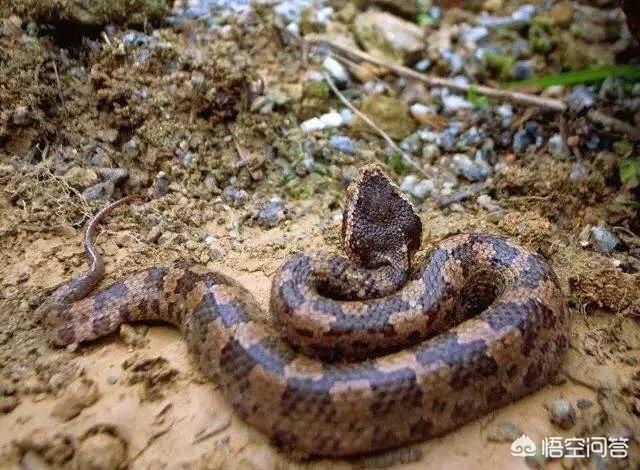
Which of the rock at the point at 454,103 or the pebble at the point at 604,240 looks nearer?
the pebble at the point at 604,240

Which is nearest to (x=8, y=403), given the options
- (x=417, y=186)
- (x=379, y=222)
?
(x=379, y=222)

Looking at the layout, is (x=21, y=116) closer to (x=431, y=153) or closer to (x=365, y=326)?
(x=365, y=326)

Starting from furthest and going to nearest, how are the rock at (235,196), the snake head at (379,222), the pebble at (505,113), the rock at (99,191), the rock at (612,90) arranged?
the pebble at (505,113) < the rock at (612,90) < the rock at (235,196) < the rock at (99,191) < the snake head at (379,222)

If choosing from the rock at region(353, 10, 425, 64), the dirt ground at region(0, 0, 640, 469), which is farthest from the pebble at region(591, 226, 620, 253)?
the rock at region(353, 10, 425, 64)

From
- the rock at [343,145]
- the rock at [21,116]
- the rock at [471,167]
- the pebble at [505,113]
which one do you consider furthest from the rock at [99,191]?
the pebble at [505,113]

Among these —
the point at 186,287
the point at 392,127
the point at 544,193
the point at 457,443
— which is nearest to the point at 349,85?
the point at 392,127

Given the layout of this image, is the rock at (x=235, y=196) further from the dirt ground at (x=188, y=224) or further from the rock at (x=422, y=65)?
the rock at (x=422, y=65)

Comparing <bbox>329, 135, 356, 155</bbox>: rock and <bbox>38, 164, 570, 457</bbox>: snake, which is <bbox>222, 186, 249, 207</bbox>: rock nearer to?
<bbox>38, 164, 570, 457</bbox>: snake
